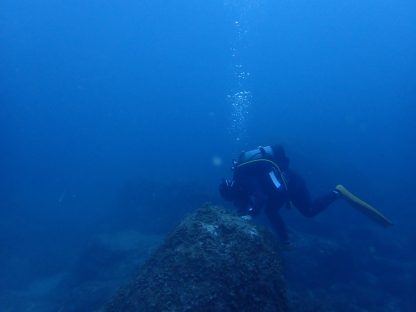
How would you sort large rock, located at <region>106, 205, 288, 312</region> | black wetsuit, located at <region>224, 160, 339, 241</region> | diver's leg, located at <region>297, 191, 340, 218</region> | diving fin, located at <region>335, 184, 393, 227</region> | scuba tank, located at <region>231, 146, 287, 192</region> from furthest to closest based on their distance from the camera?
diver's leg, located at <region>297, 191, 340, 218</region>, diving fin, located at <region>335, 184, 393, 227</region>, scuba tank, located at <region>231, 146, 287, 192</region>, black wetsuit, located at <region>224, 160, 339, 241</region>, large rock, located at <region>106, 205, 288, 312</region>

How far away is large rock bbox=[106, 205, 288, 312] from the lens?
2.73 m

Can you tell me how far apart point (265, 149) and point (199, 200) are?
968 cm

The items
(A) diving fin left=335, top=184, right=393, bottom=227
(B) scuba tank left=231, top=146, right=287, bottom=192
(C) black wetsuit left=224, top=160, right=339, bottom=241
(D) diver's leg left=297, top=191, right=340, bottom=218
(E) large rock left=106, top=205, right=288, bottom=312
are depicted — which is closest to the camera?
(E) large rock left=106, top=205, right=288, bottom=312

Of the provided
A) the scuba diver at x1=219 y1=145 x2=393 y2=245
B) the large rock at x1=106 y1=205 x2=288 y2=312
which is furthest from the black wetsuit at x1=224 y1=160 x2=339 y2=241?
the large rock at x1=106 y1=205 x2=288 y2=312

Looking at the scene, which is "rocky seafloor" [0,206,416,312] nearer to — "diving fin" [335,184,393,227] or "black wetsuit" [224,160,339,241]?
"black wetsuit" [224,160,339,241]

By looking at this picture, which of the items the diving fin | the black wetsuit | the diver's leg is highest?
the black wetsuit

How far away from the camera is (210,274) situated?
112 inches

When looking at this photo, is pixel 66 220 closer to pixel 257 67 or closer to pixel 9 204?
pixel 9 204

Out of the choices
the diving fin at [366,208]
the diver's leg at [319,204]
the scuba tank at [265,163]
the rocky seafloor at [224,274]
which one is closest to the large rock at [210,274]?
the rocky seafloor at [224,274]

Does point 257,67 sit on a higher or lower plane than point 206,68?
lower

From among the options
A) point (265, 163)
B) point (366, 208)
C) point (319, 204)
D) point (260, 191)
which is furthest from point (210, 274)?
point (366, 208)

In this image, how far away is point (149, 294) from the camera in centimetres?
288

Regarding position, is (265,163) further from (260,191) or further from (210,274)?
(210,274)

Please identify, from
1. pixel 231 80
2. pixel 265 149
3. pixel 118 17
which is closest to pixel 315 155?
pixel 265 149
